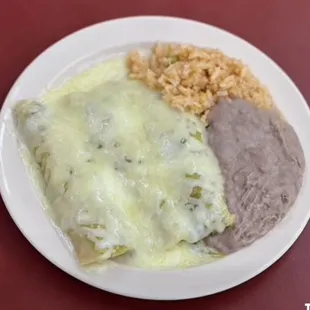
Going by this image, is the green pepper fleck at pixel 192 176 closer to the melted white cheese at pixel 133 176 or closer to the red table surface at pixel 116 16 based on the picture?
the melted white cheese at pixel 133 176

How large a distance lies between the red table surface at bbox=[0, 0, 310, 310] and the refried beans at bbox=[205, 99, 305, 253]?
0.12 m

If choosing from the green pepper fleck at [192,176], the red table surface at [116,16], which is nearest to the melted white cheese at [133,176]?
the green pepper fleck at [192,176]

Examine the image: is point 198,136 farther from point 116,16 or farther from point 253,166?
point 116,16

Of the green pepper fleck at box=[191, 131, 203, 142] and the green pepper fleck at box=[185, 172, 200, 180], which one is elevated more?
the green pepper fleck at box=[191, 131, 203, 142]

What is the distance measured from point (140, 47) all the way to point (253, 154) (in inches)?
17.2

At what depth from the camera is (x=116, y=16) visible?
177 cm

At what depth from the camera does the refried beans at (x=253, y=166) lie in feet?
4.48

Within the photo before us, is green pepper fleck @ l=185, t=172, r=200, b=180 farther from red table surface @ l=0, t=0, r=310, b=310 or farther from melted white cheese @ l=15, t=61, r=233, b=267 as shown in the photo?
red table surface @ l=0, t=0, r=310, b=310

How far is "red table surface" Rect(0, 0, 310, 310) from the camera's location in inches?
51.9

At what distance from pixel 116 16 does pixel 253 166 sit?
2.20ft

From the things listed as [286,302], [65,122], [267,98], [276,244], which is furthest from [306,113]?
[65,122]

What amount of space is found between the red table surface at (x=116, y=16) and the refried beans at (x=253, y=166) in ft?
0.40

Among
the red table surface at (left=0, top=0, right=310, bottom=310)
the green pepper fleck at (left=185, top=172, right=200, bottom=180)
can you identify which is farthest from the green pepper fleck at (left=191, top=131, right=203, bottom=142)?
the red table surface at (left=0, top=0, right=310, bottom=310)

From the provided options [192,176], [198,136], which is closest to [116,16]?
[198,136]
